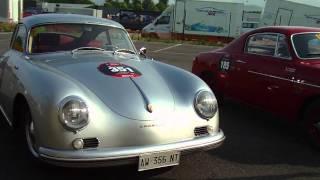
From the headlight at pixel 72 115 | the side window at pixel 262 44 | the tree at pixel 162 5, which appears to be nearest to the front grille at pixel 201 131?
the headlight at pixel 72 115

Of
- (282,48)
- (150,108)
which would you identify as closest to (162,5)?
(282,48)

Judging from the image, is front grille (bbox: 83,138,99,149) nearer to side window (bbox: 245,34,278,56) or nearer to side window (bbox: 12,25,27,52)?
side window (bbox: 12,25,27,52)

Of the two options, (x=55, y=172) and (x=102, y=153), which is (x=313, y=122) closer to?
(x=102, y=153)

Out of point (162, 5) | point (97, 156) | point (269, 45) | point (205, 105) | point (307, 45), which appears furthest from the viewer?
point (162, 5)

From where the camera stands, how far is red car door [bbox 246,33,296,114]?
21.1 feet

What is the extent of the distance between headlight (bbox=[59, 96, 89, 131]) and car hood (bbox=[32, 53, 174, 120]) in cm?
26

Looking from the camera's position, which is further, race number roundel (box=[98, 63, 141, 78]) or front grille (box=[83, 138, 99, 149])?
race number roundel (box=[98, 63, 141, 78])

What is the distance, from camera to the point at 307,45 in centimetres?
660

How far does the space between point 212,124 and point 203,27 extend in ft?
95.7

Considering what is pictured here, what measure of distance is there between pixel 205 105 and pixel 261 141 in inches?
72.6

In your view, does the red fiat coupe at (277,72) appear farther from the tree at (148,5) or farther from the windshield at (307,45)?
the tree at (148,5)

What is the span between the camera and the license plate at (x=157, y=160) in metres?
4.18

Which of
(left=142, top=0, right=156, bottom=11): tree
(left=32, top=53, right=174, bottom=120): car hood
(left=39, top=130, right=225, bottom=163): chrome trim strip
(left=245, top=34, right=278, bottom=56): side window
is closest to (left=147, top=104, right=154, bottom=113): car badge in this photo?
(left=32, top=53, right=174, bottom=120): car hood

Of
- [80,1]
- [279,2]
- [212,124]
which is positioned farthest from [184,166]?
[80,1]
